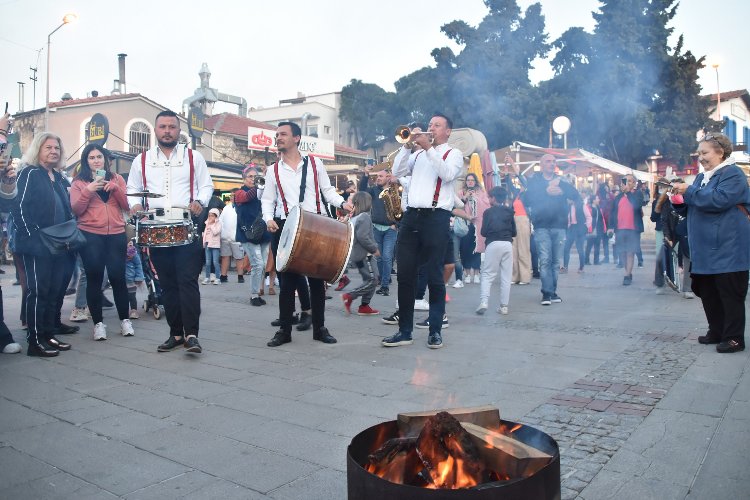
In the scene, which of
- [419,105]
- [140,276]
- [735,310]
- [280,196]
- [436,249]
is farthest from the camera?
[419,105]

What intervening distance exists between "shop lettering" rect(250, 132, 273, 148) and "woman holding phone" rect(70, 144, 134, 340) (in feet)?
101

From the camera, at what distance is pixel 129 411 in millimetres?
3854

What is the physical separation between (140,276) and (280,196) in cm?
303

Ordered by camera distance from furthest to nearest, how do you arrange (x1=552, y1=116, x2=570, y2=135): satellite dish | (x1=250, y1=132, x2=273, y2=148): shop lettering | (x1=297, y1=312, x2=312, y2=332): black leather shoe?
(x1=250, y1=132, x2=273, y2=148): shop lettering < (x1=552, y1=116, x2=570, y2=135): satellite dish < (x1=297, y1=312, x2=312, y2=332): black leather shoe

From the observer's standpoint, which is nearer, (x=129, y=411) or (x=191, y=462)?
(x=191, y=462)

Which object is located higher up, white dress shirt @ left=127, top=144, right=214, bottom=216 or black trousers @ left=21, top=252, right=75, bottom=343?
white dress shirt @ left=127, top=144, right=214, bottom=216

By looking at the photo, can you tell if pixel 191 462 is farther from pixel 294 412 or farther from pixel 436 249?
pixel 436 249

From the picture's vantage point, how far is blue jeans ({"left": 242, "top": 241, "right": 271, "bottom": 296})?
29.4 feet

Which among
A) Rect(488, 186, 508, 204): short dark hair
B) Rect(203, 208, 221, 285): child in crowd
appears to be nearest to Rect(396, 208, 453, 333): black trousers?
Rect(488, 186, 508, 204): short dark hair

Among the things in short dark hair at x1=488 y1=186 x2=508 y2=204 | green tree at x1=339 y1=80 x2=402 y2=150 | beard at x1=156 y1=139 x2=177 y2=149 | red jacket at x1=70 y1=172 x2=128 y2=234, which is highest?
green tree at x1=339 y1=80 x2=402 y2=150

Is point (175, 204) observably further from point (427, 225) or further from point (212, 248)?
point (212, 248)

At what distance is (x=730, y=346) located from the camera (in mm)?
5262

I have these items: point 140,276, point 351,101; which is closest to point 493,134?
point 351,101

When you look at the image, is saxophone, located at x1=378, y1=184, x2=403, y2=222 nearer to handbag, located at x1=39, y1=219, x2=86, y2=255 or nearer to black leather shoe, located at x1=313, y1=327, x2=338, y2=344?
black leather shoe, located at x1=313, y1=327, x2=338, y2=344
